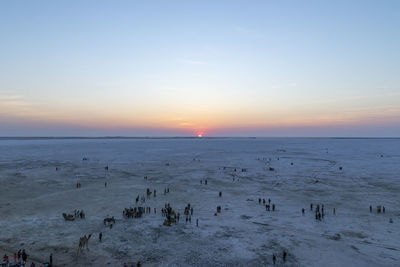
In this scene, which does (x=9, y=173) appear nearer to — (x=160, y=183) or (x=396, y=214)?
(x=160, y=183)

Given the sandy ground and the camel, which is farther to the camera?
the camel

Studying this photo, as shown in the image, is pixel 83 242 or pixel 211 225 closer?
pixel 83 242

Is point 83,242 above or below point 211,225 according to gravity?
above

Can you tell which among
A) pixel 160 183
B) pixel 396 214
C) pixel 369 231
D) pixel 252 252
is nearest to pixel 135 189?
pixel 160 183

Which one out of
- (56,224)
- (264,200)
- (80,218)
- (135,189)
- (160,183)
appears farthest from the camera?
(160,183)

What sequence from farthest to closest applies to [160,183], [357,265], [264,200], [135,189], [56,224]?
[160,183] < [135,189] < [264,200] < [56,224] < [357,265]

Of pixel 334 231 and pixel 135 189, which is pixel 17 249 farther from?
pixel 334 231

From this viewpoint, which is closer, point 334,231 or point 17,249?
point 17,249

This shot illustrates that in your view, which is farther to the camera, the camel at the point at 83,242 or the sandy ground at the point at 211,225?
the camel at the point at 83,242

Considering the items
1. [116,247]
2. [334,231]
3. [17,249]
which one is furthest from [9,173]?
[334,231]
